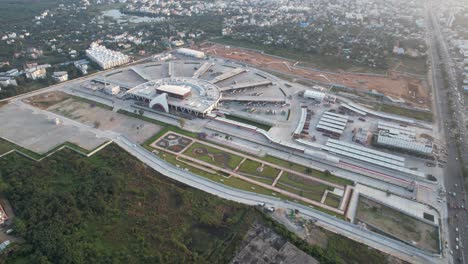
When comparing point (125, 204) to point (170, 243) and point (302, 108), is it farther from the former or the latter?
point (302, 108)

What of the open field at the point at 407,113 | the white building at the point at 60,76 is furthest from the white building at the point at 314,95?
the white building at the point at 60,76

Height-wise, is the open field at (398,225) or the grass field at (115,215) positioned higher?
the open field at (398,225)

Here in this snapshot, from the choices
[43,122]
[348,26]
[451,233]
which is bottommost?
[43,122]

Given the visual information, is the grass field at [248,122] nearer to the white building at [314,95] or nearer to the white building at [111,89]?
the white building at [314,95]

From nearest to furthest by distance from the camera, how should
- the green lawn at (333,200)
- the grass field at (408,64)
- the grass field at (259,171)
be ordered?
the green lawn at (333,200) → the grass field at (259,171) → the grass field at (408,64)

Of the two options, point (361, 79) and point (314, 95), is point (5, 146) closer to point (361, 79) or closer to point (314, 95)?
point (314, 95)

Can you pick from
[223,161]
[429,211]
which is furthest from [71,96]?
[429,211]

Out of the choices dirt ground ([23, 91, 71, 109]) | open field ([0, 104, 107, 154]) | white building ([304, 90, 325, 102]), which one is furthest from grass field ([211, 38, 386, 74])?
open field ([0, 104, 107, 154])
